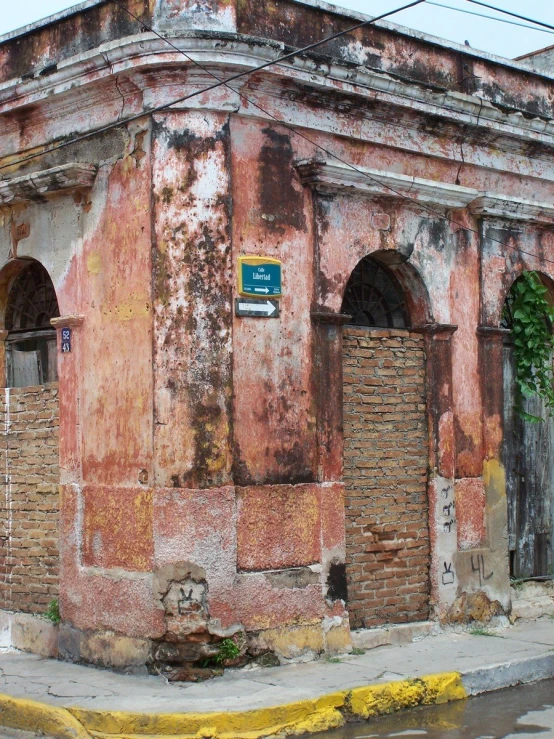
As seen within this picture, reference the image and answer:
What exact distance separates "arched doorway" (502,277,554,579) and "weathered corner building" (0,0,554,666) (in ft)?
0.30

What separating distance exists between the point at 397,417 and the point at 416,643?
1.83m

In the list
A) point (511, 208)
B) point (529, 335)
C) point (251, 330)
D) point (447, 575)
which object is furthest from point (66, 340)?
point (529, 335)

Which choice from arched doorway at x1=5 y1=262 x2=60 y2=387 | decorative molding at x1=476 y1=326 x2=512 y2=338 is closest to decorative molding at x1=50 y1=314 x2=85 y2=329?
arched doorway at x1=5 y1=262 x2=60 y2=387

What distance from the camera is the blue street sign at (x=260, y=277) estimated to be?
762cm

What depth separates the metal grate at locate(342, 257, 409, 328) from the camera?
881cm

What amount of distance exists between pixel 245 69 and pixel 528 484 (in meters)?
4.84

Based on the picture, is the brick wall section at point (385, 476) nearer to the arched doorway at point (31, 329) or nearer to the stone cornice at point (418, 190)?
the stone cornice at point (418, 190)

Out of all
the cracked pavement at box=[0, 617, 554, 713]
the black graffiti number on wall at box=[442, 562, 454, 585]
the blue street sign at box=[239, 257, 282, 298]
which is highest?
the blue street sign at box=[239, 257, 282, 298]

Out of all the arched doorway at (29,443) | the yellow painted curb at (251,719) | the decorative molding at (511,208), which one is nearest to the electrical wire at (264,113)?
the decorative molding at (511,208)

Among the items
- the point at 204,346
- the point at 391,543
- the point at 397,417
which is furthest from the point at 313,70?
the point at 391,543

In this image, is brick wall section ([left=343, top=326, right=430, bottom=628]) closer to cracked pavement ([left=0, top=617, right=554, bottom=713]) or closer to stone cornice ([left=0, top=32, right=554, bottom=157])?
cracked pavement ([left=0, top=617, right=554, bottom=713])

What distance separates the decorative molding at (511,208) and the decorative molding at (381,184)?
12 centimetres

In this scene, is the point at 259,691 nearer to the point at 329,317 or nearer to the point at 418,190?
the point at 329,317

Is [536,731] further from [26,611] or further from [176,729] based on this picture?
[26,611]
